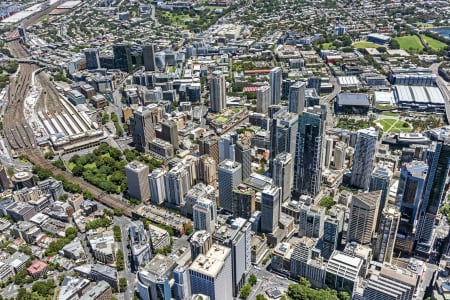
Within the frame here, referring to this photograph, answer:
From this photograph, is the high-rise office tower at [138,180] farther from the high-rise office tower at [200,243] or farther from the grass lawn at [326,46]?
the grass lawn at [326,46]

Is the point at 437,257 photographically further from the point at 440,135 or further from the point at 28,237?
the point at 28,237

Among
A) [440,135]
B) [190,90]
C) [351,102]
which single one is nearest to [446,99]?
[351,102]

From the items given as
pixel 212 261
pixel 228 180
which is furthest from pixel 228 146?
pixel 212 261

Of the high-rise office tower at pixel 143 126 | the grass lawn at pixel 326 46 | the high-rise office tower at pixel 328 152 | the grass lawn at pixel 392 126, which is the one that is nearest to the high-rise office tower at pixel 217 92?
the high-rise office tower at pixel 143 126

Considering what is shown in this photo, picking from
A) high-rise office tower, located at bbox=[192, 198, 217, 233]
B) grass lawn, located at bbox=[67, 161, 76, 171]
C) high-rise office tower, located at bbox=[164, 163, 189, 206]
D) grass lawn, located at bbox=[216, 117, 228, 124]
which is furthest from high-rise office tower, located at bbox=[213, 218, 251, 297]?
grass lawn, located at bbox=[216, 117, 228, 124]

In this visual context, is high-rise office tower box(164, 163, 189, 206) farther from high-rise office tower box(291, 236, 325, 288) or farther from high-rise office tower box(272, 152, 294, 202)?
high-rise office tower box(291, 236, 325, 288)
